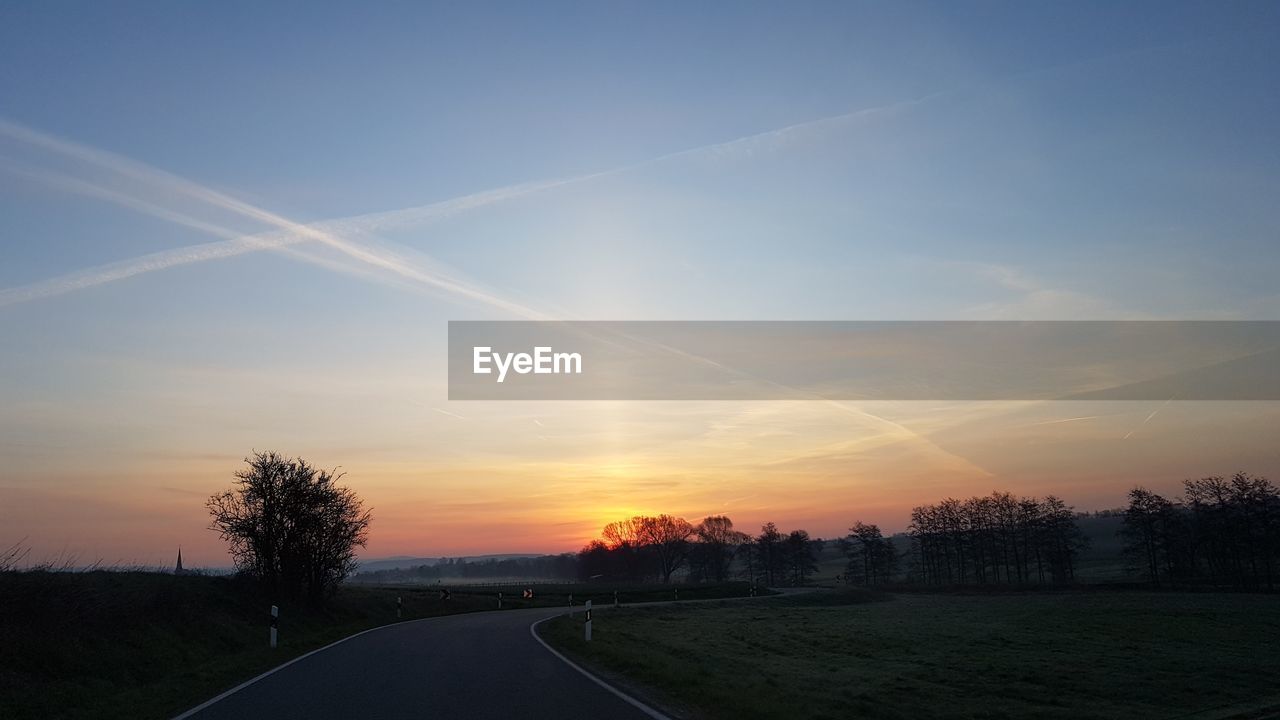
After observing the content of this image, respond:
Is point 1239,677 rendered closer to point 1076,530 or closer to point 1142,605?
point 1142,605

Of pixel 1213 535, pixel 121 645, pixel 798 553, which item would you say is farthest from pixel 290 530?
pixel 798 553

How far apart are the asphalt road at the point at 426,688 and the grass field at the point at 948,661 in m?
1.31

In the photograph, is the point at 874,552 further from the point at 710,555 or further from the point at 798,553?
the point at 710,555

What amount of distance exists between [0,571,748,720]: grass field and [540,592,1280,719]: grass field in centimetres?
784

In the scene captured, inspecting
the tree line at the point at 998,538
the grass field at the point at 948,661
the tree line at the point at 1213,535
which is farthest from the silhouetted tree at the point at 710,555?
the grass field at the point at 948,661

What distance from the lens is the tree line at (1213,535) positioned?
7150 cm

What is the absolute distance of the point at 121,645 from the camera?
17750mm

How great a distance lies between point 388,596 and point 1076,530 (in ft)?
268

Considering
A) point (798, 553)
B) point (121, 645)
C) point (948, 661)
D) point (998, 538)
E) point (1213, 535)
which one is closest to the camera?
point (121, 645)

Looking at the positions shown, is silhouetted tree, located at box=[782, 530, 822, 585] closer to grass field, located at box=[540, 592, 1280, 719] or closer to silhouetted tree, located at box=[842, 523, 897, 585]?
silhouetted tree, located at box=[842, 523, 897, 585]

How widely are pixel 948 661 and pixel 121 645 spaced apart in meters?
23.6

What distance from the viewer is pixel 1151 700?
18.5m

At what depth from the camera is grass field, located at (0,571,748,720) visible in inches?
501

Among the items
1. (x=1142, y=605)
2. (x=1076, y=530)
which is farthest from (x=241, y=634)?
(x=1076, y=530)
